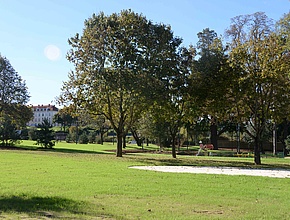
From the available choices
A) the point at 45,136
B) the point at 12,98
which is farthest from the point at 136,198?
the point at 12,98

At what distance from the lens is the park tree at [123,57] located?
2711 centimetres

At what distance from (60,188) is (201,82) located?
18.9m

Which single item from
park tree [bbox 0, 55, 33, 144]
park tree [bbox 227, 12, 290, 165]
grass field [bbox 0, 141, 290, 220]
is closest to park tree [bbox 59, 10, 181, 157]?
park tree [bbox 227, 12, 290, 165]

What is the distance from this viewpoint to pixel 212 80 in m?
27.5

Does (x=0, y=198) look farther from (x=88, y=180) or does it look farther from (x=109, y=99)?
(x=109, y=99)

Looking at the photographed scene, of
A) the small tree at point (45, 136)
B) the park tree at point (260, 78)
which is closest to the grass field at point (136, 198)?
the park tree at point (260, 78)

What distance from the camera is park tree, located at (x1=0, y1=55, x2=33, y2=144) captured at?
159 ft

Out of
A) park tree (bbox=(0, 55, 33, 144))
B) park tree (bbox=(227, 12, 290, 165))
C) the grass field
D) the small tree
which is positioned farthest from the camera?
park tree (bbox=(0, 55, 33, 144))

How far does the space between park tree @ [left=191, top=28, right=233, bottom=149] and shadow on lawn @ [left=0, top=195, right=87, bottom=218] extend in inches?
763

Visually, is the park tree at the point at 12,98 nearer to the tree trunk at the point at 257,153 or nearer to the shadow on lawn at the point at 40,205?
the tree trunk at the point at 257,153

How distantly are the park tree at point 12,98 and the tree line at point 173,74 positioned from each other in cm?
2126

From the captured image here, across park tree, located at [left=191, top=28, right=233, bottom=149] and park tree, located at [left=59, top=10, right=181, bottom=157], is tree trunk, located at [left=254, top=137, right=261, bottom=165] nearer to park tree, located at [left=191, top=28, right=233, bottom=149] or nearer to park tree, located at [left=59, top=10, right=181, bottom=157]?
park tree, located at [left=191, top=28, right=233, bottom=149]

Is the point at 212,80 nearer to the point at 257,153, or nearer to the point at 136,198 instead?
the point at 257,153

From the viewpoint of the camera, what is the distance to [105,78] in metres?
27.0
